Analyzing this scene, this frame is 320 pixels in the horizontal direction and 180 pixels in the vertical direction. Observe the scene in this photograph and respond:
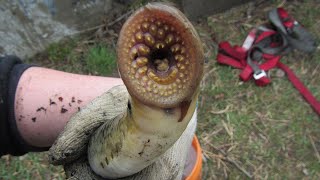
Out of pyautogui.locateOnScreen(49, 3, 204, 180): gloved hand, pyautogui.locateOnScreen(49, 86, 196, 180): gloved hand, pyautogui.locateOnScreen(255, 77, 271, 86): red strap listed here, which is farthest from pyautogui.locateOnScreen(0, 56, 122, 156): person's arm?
pyautogui.locateOnScreen(255, 77, 271, 86): red strap

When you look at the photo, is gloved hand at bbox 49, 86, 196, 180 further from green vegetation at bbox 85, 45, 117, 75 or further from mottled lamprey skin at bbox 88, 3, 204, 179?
green vegetation at bbox 85, 45, 117, 75

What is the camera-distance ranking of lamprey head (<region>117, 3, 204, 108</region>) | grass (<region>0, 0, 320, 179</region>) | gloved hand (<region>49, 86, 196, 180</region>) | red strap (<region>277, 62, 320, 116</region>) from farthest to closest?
red strap (<region>277, 62, 320, 116</region>) → grass (<region>0, 0, 320, 179</region>) → gloved hand (<region>49, 86, 196, 180</region>) → lamprey head (<region>117, 3, 204, 108</region>)

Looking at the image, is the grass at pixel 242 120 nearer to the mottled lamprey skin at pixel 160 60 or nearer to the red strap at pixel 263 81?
the red strap at pixel 263 81

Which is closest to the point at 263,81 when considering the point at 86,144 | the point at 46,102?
the point at 46,102

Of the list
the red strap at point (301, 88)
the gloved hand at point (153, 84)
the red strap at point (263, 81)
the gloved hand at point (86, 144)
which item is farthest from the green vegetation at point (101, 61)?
the gloved hand at point (153, 84)

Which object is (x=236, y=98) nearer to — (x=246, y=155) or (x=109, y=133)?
(x=246, y=155)

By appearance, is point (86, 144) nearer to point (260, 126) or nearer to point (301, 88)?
point (260, 126)
